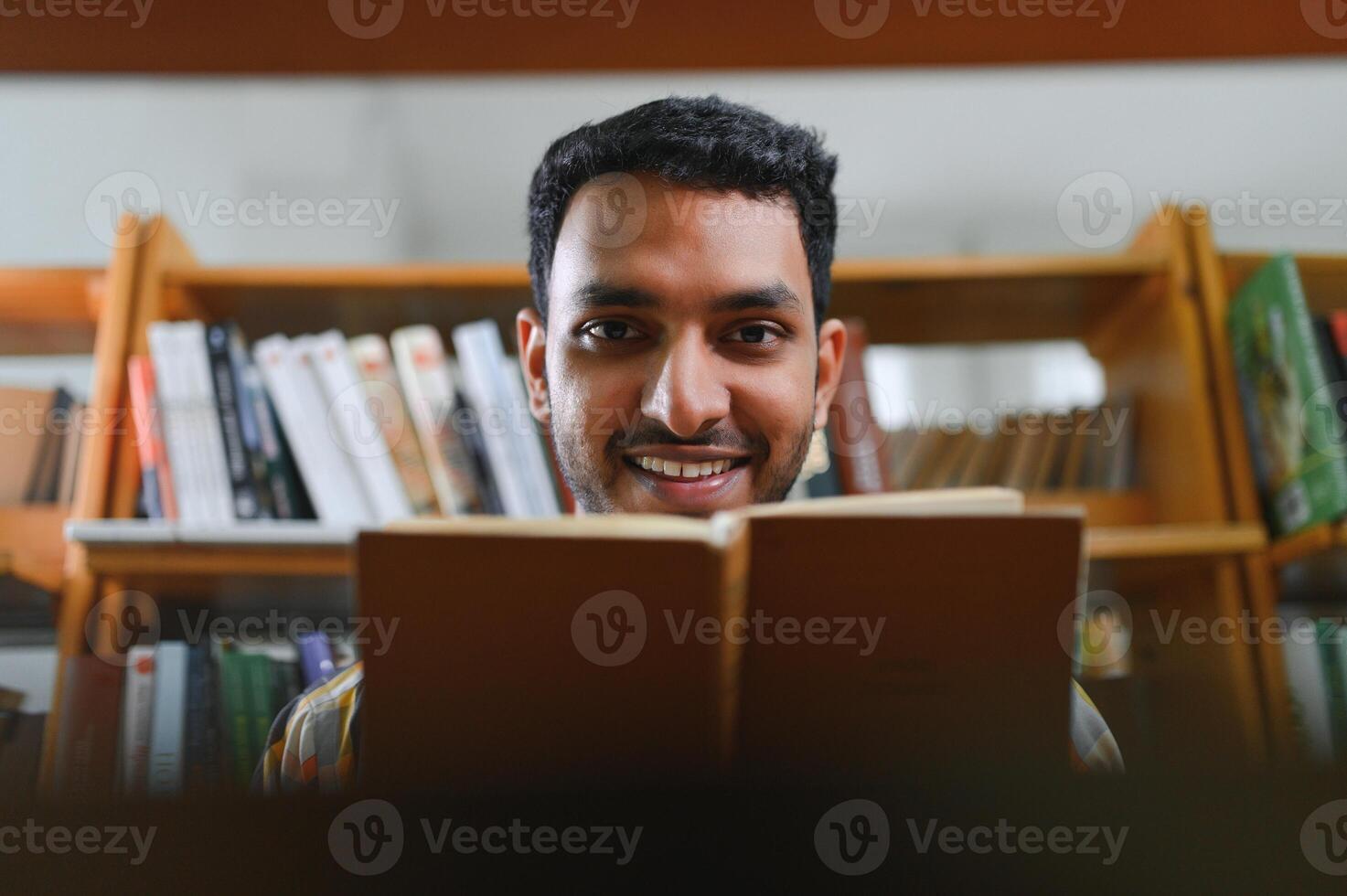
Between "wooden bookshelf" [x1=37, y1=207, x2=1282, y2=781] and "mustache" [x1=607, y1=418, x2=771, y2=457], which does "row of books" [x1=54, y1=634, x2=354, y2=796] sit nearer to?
"wooden bookshelf" [x1=37, y1=207, x2=1282, y2=781]

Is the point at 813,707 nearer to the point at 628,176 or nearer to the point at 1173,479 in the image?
the point at 628,176

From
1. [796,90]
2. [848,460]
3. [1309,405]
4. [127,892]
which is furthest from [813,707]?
[796,90]

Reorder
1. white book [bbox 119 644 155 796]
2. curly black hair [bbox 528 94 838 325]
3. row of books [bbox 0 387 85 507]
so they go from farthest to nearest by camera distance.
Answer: row of books [bbox 0 387 85 507], white book [bbox 119 644 155 796], curly black hair [bbox 528 94 838 325]

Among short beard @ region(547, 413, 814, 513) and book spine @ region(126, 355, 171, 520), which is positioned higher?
book spine @ region(126, 355, 171, 520)

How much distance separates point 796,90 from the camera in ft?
6.70

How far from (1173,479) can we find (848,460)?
18.5 inches

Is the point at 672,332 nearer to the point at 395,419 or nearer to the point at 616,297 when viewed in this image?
the point at 616,297

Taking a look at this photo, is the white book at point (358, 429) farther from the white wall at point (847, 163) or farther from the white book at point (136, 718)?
the white wall at point (847, 163)

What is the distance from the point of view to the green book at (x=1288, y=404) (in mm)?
1262

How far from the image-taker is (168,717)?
1.23 m

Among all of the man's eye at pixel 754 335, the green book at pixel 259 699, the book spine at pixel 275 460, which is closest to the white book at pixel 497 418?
the book spine at pixel 275 460

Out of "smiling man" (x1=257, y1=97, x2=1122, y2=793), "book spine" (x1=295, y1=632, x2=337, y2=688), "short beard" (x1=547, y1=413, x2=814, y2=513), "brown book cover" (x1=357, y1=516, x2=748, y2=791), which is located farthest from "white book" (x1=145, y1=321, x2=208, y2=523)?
"brown book cover" (x1=357, y1=516, x2=748, y2=791)

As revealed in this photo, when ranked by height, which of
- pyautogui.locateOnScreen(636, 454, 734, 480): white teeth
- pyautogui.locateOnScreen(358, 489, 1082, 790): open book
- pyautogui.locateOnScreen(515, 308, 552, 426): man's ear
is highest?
pyautogui.locateOnScreen(515, 308, 552, 426): man's ear

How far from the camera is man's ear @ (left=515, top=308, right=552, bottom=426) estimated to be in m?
1.02
